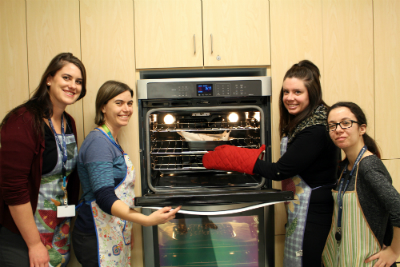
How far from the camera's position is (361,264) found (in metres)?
1.06

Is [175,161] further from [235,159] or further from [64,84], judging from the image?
[64,84]

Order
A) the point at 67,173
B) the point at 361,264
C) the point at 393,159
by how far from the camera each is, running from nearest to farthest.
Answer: the point at 361,264
the point at 67,173
the point at 393,159

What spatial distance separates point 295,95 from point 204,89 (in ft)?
1.69

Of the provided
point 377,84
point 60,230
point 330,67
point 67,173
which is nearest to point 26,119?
point 67,173

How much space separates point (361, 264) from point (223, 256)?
74cm

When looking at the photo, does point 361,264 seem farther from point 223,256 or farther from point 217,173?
point 217,173

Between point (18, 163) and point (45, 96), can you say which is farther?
point (45, 96)

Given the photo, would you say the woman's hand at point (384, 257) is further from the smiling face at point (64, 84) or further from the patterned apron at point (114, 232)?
the smiling face at point (64, 84)

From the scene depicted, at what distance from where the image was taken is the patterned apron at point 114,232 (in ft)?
4.00

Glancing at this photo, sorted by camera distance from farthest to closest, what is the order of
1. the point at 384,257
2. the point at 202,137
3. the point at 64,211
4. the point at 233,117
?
1. the point at 233,117
2. the point at 202,137
3. the point at 64,211
4. the point at 384,257

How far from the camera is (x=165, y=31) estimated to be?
1.52 meters

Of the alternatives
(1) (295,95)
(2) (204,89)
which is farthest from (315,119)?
(2) (204,89)

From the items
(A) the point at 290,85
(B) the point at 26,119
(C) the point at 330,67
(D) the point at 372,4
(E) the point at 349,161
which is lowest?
(E) the point at 349,161

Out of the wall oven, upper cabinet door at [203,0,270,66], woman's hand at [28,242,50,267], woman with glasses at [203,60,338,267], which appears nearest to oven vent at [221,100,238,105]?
the wall oven
